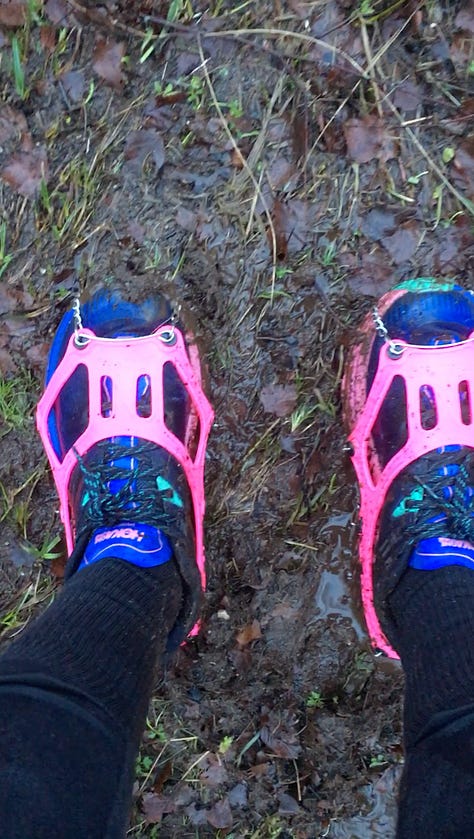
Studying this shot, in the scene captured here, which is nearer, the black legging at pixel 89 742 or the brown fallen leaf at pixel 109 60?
the black legging at pixel 89 742

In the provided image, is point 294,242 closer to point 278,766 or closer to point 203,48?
point 203,48

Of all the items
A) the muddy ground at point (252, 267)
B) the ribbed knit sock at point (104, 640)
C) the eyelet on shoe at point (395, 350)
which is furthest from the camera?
the eyelet on shoe at point (395, 350)

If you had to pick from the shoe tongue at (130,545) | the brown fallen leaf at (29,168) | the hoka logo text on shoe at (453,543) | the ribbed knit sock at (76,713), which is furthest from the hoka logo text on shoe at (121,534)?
the brown fallen leaf at (29,168)

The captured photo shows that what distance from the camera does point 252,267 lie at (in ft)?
7.59

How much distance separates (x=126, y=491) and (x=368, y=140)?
4.61 feet

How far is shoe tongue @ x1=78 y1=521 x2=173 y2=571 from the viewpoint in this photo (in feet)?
7.01

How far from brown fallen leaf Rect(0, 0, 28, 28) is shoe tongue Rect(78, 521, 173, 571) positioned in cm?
168

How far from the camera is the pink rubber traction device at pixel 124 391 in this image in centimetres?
237

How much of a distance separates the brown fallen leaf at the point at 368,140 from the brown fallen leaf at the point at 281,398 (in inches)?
31.0

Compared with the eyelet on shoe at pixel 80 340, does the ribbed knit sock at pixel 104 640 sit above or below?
below

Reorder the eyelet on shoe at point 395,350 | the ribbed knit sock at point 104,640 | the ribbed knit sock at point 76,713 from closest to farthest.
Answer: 1. the ribbed knit sock at point 76,713
2. the ribbed knit sock at point 104,640
3. the eyelet on shoe at point 395,350

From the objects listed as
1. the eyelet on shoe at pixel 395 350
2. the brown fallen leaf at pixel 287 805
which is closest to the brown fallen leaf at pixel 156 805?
the brown fallen leaf at pixel 287 805

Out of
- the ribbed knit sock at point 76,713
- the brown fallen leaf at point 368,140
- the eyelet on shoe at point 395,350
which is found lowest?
the ribbed knit sock at point 76,713

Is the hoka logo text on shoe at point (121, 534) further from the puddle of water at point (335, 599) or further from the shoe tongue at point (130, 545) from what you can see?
the puddle of water at point (335, 599)
